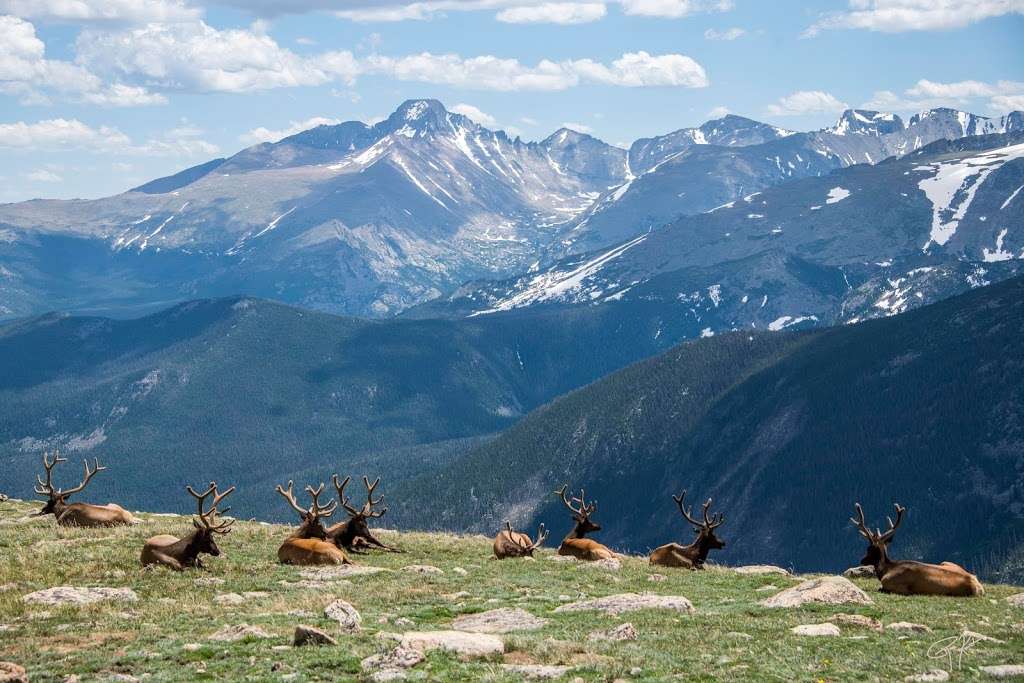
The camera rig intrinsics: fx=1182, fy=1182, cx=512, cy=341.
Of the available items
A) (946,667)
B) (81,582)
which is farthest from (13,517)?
(946,667)

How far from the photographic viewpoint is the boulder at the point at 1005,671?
25250mm

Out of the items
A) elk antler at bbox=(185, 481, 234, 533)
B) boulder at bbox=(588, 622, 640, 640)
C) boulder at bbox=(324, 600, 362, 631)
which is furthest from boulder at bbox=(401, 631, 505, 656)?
elk antler at bbox=(185, 481, 234, 533)

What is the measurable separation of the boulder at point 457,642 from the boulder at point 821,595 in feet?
35.5

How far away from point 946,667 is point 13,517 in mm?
45596

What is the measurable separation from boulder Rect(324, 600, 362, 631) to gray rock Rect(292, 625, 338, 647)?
6.40ft

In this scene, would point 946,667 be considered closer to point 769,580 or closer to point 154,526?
point 769,580

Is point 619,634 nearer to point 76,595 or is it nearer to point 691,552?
point 76,595

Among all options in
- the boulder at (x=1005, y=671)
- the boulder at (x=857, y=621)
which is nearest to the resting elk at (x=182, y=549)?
the boulder at (x=857, y=621)

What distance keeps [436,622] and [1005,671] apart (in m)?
14.2

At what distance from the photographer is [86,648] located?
28.2 meters

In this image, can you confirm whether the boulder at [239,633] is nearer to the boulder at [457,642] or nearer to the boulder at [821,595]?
the boulder at [457,642]

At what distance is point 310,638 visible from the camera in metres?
27.7

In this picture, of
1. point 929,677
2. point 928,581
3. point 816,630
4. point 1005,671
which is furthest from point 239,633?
point 928,581

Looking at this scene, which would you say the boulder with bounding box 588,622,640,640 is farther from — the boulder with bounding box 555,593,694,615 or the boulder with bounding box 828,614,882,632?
the boulder with bounding box 828,614,882,632
